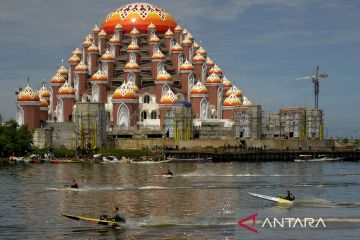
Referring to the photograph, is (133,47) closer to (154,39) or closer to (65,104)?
(154,39)

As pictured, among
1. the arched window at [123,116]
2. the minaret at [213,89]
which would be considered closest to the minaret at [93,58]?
the arched window at [123,116]

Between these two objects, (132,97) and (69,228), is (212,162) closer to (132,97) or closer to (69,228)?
(132,97)

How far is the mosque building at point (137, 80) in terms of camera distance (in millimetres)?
141000

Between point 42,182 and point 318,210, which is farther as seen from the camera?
point 42,182

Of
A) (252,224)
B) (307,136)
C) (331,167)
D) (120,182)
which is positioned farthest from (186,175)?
(307,136)

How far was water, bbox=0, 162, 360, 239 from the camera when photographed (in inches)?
1934

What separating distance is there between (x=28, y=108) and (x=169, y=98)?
991 inches

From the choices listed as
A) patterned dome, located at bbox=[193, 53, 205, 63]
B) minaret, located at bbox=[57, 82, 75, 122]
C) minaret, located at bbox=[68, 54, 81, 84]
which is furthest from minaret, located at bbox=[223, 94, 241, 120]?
minaret, located at bbox=[68, 54, 81, 84]

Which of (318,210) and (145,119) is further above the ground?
(145,119)

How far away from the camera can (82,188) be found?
2928 inches

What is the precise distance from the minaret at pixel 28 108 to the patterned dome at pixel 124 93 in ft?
45.8

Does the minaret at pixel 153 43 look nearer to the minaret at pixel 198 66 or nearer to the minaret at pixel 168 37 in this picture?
the minaret at pixel 168 37

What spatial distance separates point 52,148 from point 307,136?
54.3 m

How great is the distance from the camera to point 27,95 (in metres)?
140
